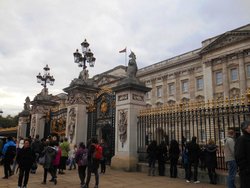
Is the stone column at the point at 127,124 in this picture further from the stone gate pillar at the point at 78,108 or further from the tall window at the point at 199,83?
the tall window at the point at 199,83

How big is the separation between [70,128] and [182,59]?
34307 mm

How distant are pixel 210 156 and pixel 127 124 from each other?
14.4ft

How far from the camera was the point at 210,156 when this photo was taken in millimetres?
8773

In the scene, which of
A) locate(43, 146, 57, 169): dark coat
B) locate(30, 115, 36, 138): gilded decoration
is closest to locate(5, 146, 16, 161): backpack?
locate(43, 146, 57, 169): dark coat

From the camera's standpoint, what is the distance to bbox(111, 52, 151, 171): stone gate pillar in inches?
464

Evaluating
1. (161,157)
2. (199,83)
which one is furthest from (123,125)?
(199,83)

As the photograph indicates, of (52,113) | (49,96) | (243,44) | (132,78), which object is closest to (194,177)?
(132,78)

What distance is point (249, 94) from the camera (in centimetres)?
849

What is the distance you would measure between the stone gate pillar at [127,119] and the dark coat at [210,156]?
3782mm

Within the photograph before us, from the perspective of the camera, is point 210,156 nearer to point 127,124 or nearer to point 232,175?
point 232,175

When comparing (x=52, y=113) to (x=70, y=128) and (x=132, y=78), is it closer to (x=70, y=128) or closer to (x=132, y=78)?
(x=70, y=128)

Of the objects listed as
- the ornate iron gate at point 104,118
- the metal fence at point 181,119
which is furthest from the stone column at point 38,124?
the metal fence at point 181,119

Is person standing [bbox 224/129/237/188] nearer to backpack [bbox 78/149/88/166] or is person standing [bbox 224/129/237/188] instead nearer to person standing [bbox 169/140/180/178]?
person standing [bbox 169/140/180/178]

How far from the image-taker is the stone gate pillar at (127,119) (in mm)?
11795
